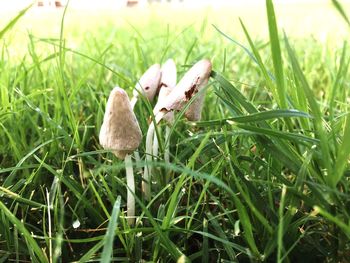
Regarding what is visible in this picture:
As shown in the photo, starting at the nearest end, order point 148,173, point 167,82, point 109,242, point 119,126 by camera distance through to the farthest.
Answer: point 109,242 < point 119,126 < point 148,173 < point 167,82

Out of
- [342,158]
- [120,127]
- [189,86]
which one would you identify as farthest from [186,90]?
[342,158]

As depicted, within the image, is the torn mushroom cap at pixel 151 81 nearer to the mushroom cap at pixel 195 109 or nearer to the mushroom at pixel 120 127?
the mushroom cap at pixel 195 109

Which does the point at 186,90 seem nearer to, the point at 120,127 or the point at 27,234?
the point at 120,127

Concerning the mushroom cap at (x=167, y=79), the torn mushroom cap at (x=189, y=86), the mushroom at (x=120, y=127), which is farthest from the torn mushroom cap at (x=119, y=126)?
the mushroom cap at (x=167, y=79)

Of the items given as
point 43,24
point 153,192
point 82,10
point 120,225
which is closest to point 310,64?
point 153,192

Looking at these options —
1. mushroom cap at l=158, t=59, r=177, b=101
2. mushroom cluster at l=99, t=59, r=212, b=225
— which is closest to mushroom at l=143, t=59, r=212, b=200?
mushroom cluster at l=99, t=59, r=212, b=225

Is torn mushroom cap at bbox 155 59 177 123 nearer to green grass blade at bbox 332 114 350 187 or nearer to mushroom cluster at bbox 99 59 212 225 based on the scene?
mushroom cluster at bbox 99 59 212 225
